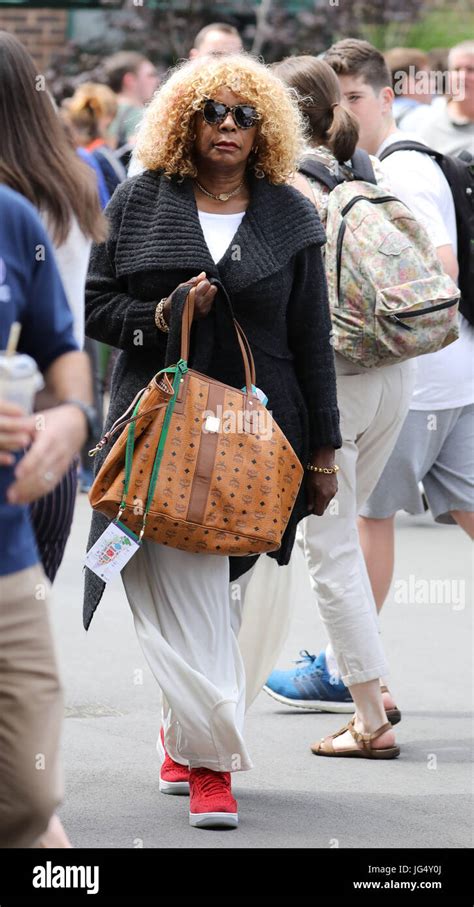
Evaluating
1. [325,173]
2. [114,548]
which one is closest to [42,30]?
[325,173]

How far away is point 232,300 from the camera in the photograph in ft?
14.7

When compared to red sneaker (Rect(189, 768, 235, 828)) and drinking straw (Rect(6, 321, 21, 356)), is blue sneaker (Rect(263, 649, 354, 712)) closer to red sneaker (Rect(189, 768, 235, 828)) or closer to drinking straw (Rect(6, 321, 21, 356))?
red sneaker (Rect(189, 768, 235, 828))

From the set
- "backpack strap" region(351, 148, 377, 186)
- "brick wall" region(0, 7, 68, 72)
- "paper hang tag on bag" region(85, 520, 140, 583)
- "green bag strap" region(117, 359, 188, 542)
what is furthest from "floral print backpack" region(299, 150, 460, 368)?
"brick wall" region(0, 7, 68, 72)

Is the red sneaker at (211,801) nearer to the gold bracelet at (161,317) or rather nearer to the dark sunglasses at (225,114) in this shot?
the gold bracelet at (161,317)

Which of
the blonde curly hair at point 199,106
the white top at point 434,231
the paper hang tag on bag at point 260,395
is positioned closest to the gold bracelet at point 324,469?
the paper hang tag on bag at point 260,395

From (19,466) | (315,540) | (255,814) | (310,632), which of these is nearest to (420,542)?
(310,632)

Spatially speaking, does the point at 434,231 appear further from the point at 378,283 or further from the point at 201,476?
the point at 201,476

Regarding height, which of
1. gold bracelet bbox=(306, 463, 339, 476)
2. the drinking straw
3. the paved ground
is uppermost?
the drinking straw

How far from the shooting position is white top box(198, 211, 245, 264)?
4531 millimetres

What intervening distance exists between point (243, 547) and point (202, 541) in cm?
12

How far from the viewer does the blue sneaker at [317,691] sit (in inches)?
230

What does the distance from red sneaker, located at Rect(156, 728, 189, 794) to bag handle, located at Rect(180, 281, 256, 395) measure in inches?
44.5

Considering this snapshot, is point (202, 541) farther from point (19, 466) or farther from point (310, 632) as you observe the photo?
point (310, 632)

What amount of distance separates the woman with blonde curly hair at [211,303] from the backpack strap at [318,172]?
0.49 m
